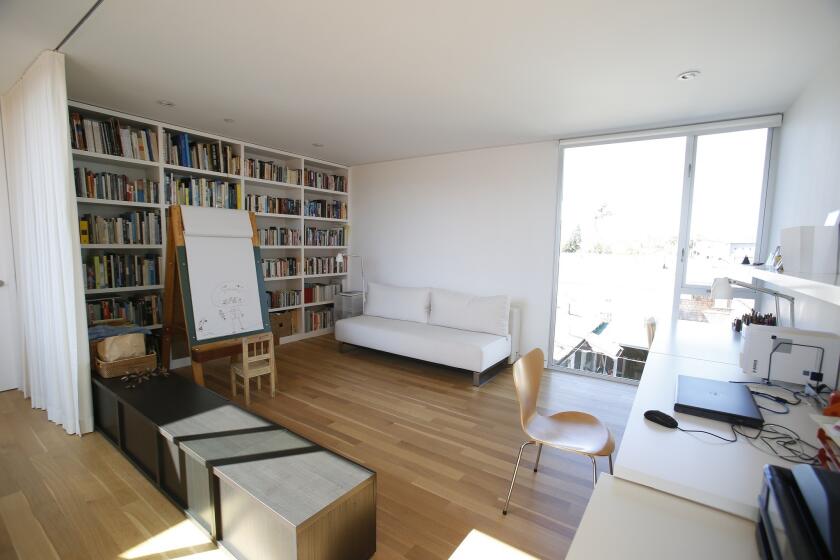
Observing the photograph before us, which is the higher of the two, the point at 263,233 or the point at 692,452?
the point at 263,233

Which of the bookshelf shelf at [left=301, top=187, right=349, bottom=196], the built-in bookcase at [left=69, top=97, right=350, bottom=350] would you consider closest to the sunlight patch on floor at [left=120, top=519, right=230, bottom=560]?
the built-in bookcase at [left=69, top=97, right=350, bottom=350]

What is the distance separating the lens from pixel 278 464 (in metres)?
1.76

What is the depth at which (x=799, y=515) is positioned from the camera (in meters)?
0.80

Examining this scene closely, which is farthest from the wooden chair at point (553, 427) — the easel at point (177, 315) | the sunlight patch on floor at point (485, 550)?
the easel at point (177, 315)

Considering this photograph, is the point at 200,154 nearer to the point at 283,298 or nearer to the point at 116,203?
the point at 116,203

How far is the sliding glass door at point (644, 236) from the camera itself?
3354 mm

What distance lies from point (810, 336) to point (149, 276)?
4978 mm

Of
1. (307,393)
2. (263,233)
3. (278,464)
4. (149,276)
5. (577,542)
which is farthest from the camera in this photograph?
(263,233)

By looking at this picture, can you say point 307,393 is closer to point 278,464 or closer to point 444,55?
point 278,464

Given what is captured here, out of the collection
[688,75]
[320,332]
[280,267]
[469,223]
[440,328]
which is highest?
[688,75]

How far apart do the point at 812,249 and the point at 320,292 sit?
5.00m

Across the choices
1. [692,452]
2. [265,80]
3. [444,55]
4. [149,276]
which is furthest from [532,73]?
[149,276]

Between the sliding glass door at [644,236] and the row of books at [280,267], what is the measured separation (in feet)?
11.2

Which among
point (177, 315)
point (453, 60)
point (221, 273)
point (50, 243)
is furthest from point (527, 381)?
point (50, 243)
